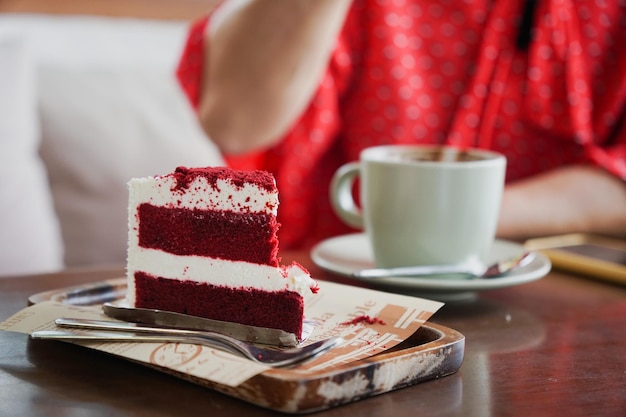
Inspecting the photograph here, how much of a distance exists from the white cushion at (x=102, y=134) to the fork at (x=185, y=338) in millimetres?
983

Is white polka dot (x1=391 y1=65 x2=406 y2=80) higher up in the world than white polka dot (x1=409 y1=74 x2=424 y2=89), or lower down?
higher up

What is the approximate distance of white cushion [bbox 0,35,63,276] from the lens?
1377 mm

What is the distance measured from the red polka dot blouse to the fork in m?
1.09

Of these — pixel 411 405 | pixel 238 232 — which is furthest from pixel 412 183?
pixel 411 405

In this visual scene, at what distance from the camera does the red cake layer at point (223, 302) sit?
1.98 ft

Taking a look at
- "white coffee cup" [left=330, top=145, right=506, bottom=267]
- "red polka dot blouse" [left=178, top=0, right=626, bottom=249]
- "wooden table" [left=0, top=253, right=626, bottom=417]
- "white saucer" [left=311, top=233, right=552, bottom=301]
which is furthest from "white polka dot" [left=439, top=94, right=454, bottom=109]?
"wooden table" [left=0, top=253, right=626, bottom=417]

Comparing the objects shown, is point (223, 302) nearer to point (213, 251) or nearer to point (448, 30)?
point (213, 251)

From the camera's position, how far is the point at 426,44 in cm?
168

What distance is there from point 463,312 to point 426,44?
1043 mm

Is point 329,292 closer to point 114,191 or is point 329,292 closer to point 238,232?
point 238,232

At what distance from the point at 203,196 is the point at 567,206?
1028 mm

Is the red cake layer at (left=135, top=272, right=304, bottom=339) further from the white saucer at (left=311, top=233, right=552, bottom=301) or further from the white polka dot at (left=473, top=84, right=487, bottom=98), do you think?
the white polka dot at (left=473, top=84, right=487, bottom=98)

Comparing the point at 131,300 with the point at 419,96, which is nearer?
the point at 131,300

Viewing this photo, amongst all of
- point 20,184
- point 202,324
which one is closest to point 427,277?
point 202,324
